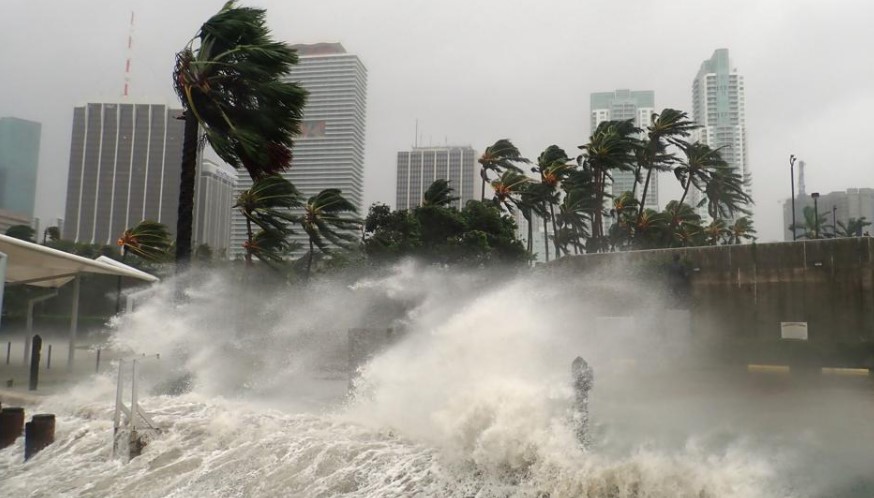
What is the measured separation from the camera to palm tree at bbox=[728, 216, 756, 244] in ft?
223

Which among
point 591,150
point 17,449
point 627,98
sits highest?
point 627,98

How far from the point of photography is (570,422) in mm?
8250

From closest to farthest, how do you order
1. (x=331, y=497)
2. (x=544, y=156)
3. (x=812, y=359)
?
(x=331, y=497) < (x=812, y=359) < (x=544, y=156)

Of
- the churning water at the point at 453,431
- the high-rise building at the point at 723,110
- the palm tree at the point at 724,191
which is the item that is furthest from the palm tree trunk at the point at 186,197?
the high-rise building at the point at 723,110

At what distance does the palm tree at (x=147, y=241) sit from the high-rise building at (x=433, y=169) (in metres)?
73.1

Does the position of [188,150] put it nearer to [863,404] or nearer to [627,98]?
[863,404]

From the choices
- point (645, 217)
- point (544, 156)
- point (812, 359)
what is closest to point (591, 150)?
point (544, 156)

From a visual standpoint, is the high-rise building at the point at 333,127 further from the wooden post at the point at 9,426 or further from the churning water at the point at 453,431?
the wooden post at the point at 9,426

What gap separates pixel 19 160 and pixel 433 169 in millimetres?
56581

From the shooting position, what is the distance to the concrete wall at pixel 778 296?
2177cm

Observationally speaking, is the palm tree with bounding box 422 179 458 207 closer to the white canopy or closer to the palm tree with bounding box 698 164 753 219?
the palm tree with bounding box 698 164 753 219

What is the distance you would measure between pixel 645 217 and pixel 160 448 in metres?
42.3

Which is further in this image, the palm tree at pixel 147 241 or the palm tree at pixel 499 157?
the palm tree at pixel 499 157

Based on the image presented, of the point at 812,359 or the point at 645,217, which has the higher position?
the point at 645,217
